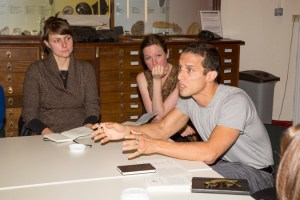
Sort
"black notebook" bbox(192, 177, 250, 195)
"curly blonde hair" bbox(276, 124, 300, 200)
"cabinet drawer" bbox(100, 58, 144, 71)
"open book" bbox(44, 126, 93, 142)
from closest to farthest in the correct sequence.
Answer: "curly blonde hair" bbox(276, 124, 300, 200) → "black notebook" bbox(192, 177, 250, 195) → "open book" bbox(44, 126, 93, 142) → "cabinet drawer" bbox(100, 58, 144, 71)

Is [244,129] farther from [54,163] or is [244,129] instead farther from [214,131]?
[54,163]

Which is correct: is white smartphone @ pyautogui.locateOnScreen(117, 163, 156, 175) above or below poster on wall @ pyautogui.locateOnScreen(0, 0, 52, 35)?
below

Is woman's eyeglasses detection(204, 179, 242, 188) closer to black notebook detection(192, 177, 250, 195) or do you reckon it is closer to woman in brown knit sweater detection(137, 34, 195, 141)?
black notebook detection(192, 177, 250, 195)

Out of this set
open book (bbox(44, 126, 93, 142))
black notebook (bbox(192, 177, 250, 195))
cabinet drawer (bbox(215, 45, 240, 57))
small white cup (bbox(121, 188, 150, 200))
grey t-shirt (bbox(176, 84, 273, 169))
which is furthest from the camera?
cabinet drawer (bbox(215, 45, 240, 57))

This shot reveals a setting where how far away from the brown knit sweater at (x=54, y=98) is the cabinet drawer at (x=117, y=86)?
5.16 ft

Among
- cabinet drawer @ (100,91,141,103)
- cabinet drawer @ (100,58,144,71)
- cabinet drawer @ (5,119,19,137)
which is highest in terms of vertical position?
cabinet drawer @ (100,58,144,71)

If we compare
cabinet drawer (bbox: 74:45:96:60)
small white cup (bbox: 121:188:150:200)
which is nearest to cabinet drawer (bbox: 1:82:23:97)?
cabinet drawer (bbox: 74:45:96:60)

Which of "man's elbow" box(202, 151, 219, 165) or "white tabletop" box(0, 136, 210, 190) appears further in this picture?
"man's elbow" box(202, 151, 219, 165)

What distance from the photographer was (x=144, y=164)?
84.3 inches

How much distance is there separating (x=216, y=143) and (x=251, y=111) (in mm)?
337

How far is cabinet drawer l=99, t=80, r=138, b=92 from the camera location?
500 centimetres

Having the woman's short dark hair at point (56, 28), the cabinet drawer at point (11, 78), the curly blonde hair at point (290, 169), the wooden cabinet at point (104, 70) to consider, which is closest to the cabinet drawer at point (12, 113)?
the wooden cabinet at point (104, 70)

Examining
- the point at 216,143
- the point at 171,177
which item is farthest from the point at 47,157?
the point at 216,143

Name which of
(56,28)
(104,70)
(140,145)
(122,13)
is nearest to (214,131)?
(140,145)
